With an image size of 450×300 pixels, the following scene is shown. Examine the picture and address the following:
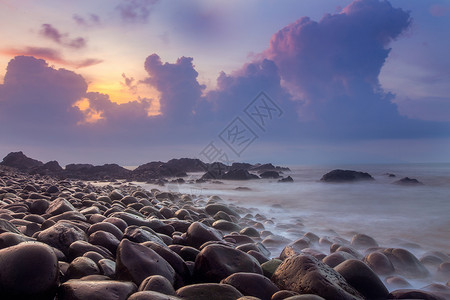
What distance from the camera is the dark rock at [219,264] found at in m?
2.36

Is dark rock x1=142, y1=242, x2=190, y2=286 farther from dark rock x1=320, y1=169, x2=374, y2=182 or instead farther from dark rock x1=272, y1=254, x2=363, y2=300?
dark rock x1=320, y1=169, x2=374, y2=182

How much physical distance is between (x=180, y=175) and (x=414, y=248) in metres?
18.7

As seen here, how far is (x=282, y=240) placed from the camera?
4.81 m

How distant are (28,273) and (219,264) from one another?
3.95 feet

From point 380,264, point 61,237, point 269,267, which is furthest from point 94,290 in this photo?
point 380,264

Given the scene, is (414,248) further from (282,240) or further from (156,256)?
(156,256)

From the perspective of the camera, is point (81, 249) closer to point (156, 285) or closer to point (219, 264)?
point (156, 285)

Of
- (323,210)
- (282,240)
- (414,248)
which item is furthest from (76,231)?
(323,210)

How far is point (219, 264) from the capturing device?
238 cm

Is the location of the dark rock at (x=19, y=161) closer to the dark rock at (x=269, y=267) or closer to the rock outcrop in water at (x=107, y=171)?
the rock outcrop in water at (x=107, y=171)

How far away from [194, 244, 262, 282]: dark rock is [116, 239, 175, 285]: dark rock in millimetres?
253

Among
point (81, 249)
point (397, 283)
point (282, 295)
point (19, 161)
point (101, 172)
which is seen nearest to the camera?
point (282, 295)

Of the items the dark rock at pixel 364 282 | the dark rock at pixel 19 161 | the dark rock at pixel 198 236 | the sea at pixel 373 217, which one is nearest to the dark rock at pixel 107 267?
the dark rock at pixel 198 236

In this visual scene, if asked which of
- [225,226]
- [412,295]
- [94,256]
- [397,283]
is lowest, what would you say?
[397,283]
